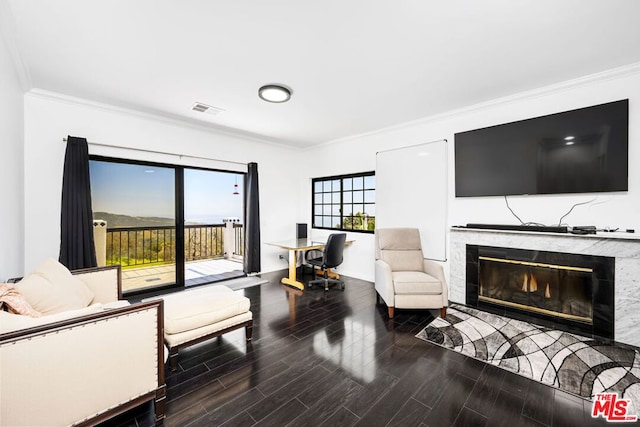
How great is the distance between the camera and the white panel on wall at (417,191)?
377cm

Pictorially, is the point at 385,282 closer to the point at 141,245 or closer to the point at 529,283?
the point at 529,283

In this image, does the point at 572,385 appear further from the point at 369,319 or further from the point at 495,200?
the point at 495,200

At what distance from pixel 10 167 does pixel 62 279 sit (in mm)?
1358

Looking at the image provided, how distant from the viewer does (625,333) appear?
2441 mm

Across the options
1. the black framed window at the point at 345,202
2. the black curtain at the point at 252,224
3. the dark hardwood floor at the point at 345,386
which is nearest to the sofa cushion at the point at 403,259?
the dark hardwood floor at the point at 345,386

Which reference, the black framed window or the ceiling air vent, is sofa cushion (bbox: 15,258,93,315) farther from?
the black framed window

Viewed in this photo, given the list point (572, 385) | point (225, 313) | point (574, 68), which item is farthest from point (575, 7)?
point (225, 313)

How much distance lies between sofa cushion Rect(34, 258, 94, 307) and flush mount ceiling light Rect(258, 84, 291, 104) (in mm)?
2556

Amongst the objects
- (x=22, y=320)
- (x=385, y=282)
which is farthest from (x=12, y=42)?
(x=385, y=282)

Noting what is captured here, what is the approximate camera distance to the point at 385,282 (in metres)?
3.15

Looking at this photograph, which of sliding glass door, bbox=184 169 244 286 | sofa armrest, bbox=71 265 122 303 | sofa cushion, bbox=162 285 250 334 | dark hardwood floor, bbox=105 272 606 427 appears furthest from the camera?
sliding glass door, bbox=184 169 244 286

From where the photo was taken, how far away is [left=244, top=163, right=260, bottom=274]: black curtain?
4816mm

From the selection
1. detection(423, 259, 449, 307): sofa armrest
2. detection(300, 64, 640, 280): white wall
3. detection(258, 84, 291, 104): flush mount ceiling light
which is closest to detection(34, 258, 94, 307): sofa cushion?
detection(258, 84, 291, 104): flush mount ceiling light

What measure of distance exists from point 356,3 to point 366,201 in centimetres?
338
